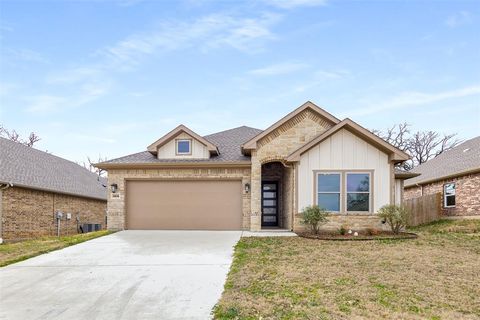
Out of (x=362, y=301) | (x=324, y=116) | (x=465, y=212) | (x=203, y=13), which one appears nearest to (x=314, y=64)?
(x=324, y=116)

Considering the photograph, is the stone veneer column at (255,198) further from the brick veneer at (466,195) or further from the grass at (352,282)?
the brick veneer at (466,195)

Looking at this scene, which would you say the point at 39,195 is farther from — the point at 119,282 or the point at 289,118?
the point at 119,282

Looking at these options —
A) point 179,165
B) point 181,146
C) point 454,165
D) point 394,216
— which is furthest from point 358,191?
point 454,165

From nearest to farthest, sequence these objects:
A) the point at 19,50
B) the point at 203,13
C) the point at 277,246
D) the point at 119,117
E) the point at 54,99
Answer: the point at 277,246 → the point at 203,13 → the point at 19,50 → the point at 54,99 → the point at 119,117

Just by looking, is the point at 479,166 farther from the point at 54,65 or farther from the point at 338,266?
the point at 54,65

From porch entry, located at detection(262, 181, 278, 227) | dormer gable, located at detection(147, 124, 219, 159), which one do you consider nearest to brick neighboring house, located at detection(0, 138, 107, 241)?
dormer gable, located at detection(147, 124, 219, 159)

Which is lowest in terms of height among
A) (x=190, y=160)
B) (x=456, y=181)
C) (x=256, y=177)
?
(x=456, y=181)

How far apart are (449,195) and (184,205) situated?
14.9 m

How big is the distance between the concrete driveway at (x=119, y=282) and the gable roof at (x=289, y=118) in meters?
4.74

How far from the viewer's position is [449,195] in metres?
20.1

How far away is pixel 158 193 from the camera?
16.1 metres

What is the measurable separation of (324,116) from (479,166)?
27.8 ft

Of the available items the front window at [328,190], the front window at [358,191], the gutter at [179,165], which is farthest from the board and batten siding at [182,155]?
the front window at [358,191]

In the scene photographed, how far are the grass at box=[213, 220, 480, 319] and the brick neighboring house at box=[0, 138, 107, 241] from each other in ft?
37.4
